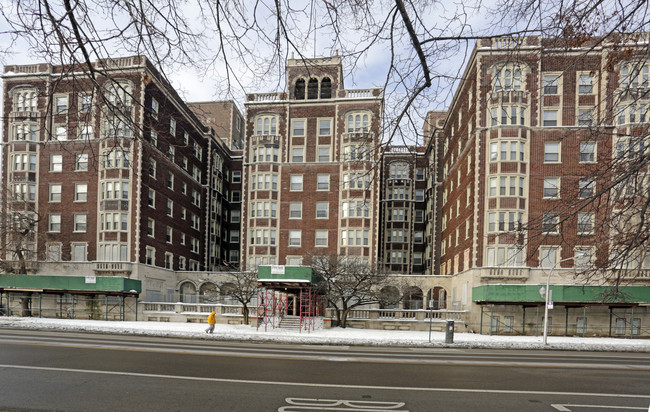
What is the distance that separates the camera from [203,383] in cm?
1171

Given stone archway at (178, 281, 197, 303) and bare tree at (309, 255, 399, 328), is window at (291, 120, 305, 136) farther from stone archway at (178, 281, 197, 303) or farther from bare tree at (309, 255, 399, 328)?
stone archway at (178, 281, 197, 303)

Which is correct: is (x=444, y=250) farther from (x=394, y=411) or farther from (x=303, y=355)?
(x=394, y=411)

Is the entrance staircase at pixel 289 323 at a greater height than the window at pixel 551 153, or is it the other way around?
the window at pixel 551 153

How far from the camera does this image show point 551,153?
127ft

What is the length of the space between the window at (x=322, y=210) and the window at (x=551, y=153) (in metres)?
22.8

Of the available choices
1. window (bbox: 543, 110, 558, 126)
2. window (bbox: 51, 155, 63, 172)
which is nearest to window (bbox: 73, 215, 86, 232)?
window (bbox: 51, 155, 63, 172)

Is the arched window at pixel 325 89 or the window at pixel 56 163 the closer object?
the window at pixel 56 163

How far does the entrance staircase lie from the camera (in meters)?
35.1

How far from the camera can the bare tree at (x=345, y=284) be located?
3756 centimetres

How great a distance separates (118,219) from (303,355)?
2988cm

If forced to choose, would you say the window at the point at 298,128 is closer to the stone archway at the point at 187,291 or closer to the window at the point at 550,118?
the stone archway at the point at 187,291

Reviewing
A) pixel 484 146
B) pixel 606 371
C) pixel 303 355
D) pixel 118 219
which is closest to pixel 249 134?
pixel 118 219

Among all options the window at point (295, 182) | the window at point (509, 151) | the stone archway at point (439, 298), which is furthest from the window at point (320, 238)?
the window at point (509, 151)

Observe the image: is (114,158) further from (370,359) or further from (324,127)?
(324,127)
